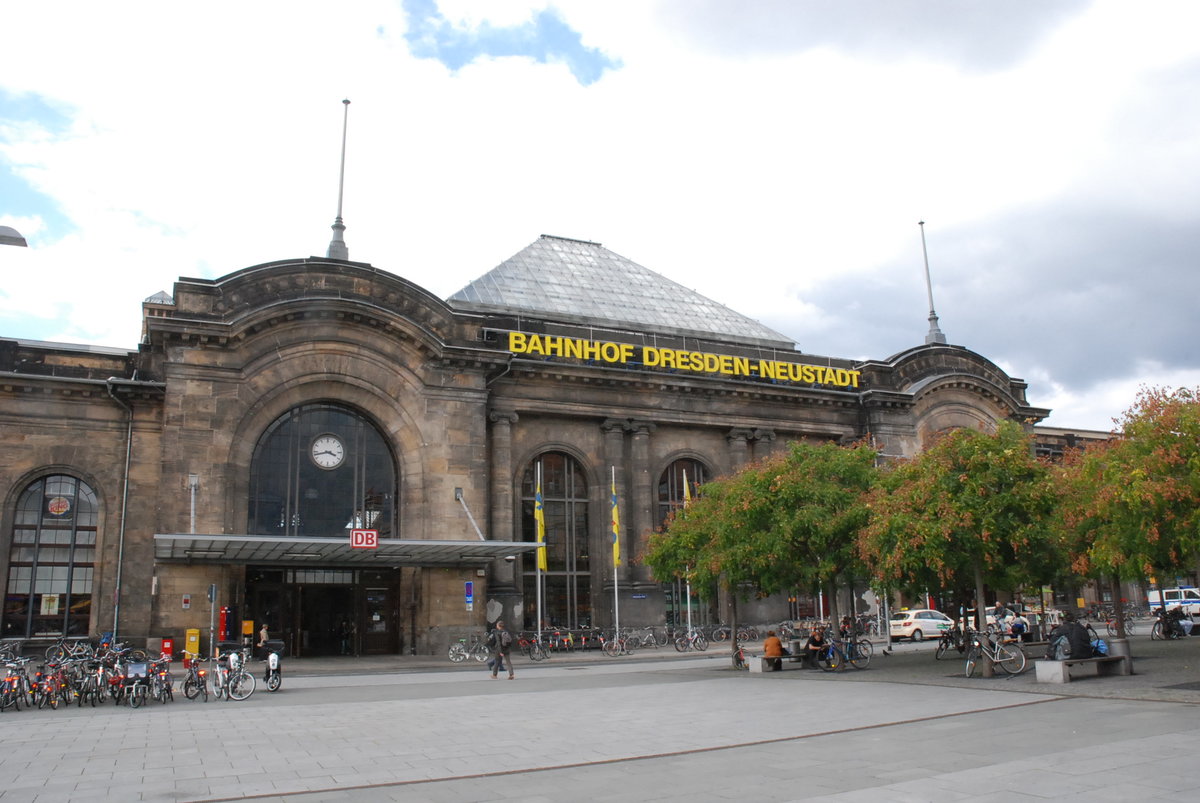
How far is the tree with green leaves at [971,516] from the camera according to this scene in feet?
73.6

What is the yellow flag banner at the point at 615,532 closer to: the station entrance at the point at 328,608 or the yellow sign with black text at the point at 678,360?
the yellow sign with black text at the point at 678,360

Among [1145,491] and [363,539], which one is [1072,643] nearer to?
[1145,491]

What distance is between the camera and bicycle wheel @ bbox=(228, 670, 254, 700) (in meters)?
21.8

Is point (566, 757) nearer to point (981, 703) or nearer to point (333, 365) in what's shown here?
point (981, 703)

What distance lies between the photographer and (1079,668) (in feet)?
67.3

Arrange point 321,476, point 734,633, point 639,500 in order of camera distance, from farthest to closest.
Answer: point 639,500, point 321,476, point 734,633

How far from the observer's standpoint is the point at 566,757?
12.8 metres

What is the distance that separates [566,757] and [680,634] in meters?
26.0

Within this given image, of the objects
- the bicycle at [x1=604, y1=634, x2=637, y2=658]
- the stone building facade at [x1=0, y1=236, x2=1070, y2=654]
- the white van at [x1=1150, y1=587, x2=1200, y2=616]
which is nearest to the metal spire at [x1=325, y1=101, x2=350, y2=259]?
the stone building facade at [x1=0, y1=236, x2=1070, y2=654]

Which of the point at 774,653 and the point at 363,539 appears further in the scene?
the point at 363,539

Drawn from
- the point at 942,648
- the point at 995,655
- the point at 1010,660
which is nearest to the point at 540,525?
the point at 942,648

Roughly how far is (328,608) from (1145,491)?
26.9 meters

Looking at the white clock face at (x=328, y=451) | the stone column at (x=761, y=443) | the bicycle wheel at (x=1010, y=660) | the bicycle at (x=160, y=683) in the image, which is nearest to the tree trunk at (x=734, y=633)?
the bicycle wheel at (x=1010, y=660)

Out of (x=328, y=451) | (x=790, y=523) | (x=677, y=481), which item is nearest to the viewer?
(x=790, y=523)
